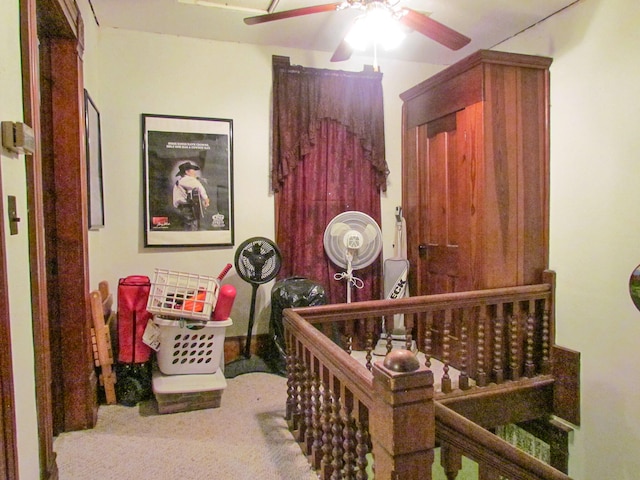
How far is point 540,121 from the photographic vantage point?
3.28 meters

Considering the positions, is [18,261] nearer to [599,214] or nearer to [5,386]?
[5,386]

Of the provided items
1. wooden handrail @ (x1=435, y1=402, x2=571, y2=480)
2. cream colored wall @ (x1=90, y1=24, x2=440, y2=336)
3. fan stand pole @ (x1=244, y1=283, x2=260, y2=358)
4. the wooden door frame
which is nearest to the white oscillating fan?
cream colored wall @ (x1=90, y1=24, x2=440, y2=336)

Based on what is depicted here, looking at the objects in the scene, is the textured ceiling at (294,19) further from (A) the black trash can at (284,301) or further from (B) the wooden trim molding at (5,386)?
(B) the wooden trim molding at (5,386)

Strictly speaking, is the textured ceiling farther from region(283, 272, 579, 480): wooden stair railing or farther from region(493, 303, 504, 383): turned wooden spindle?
region(493, 303, 504, 383): turned wooden spindle

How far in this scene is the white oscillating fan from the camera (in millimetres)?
3643

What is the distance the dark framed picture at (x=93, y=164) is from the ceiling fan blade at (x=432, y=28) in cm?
193

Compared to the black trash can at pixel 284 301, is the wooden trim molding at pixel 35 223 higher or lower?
higher

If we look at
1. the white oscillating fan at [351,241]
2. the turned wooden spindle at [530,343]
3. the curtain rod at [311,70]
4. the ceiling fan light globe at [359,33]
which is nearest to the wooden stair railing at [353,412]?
the white oscillating fan at [351,241]

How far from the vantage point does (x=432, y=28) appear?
2.56 meters

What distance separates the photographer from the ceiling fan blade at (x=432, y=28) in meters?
2.46

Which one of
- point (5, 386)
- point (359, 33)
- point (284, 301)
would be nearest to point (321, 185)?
point (284, 301)

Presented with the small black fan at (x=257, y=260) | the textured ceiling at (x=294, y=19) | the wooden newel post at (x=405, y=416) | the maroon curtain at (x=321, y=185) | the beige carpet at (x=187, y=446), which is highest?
the textured ceiling at (x=294, y=19)

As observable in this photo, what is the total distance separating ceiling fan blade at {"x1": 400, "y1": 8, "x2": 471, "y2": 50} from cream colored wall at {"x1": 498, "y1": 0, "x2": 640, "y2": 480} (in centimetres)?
99

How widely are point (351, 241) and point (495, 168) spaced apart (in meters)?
1.21
